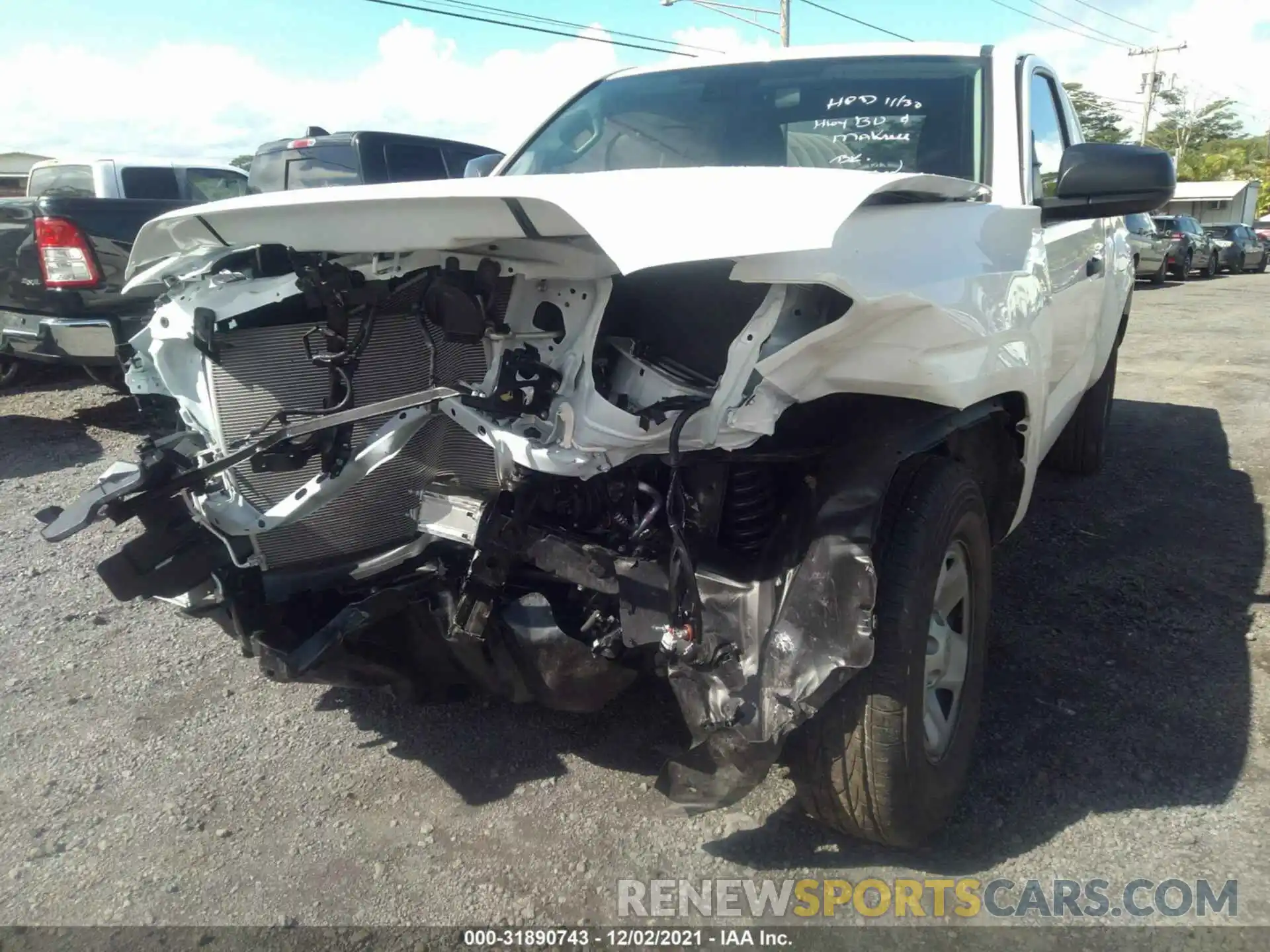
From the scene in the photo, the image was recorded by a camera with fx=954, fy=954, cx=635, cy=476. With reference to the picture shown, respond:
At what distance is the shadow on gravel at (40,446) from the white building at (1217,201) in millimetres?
37691

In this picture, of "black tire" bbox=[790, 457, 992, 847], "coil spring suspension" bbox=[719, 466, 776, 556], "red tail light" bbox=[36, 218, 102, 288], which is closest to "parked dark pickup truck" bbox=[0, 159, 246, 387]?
"red tail light" bbox=[36, 218, 102, 288]

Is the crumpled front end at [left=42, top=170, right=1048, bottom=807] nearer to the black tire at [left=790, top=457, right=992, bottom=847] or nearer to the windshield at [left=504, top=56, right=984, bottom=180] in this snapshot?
the black tire at [left=790, top=457, right=992, bottom=847]

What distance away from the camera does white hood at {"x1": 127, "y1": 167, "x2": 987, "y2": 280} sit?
164 cm

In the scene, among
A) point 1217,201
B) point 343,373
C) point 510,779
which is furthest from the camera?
point 1217,201

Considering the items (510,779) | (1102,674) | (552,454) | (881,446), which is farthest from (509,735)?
(1102,674)

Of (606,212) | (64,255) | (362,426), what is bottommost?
(362,426)

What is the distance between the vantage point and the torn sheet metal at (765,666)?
200cm

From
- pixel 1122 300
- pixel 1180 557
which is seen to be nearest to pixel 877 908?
pixel 1180 557

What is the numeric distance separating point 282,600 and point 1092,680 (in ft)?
8.66

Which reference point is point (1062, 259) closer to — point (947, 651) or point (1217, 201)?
point (947, 651)

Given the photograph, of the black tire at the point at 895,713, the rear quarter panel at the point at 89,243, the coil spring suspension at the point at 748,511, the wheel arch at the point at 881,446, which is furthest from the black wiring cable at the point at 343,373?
the rear quarter panel at the point at 89,243

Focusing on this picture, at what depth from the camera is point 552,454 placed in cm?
207

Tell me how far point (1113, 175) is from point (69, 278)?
6.10m

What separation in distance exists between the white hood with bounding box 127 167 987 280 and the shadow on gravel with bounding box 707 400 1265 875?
163 centimetres
